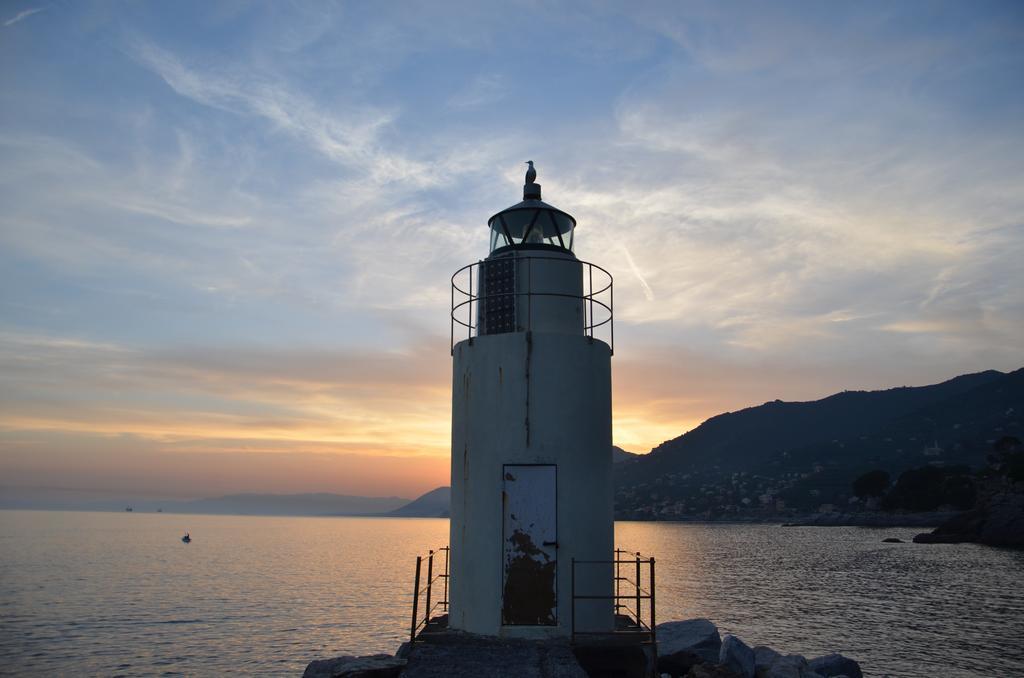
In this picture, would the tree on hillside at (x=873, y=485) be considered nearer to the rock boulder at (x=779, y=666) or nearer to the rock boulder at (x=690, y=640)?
the rock boulder at (x=690, y=640)

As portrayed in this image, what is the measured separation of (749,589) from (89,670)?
4085 cm

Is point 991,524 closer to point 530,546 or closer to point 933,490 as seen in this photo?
point 933,490

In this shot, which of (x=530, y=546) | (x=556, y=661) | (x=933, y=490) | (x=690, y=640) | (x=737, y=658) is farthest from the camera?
(x=933, y=490)

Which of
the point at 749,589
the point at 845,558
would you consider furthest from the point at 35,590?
the point at 845,558

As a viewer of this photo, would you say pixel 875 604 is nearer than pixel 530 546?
No

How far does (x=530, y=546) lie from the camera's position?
1044cm

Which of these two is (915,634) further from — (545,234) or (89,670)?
(89,670)

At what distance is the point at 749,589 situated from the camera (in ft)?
156

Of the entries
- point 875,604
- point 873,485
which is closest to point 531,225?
point 875,604

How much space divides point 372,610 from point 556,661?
3703cm

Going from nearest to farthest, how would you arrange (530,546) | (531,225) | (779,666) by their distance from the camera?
(530,546)
(531,225)
(779,666)

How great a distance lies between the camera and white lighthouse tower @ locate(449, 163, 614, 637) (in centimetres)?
1036

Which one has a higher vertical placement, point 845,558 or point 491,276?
point 491,276

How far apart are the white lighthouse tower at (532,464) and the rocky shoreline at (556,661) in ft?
2.16
